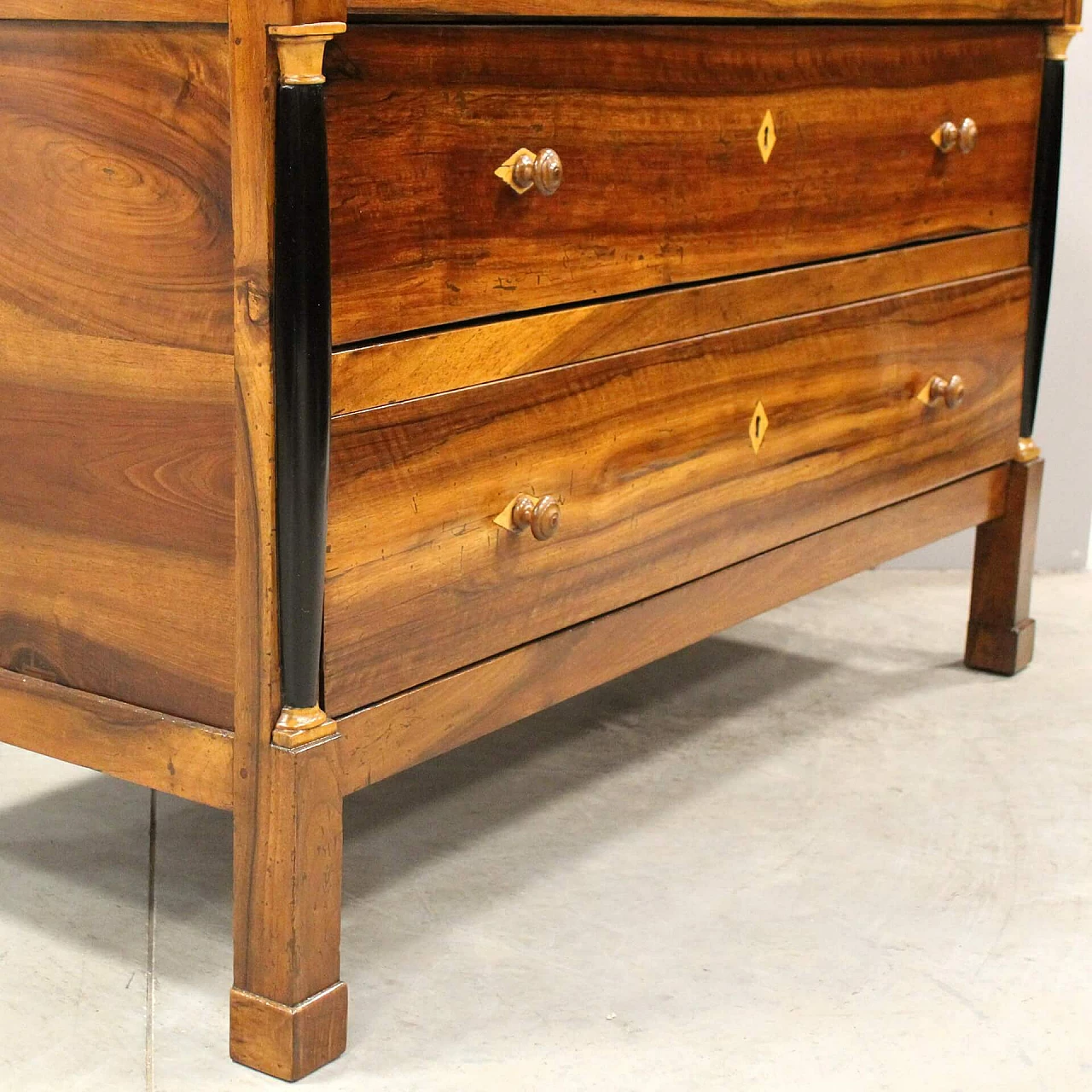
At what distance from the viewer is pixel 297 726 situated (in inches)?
58.6

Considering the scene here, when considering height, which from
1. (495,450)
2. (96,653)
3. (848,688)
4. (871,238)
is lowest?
(848,688)

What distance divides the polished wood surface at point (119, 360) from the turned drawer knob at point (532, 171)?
287mm

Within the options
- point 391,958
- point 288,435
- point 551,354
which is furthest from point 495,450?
point 391,958

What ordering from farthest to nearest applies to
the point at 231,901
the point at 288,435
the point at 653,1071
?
the point at 231,901 < the point at 653,1071 < the point at 288,435

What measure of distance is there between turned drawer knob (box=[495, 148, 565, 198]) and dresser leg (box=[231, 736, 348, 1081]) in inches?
21.0

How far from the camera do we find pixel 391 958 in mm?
1747

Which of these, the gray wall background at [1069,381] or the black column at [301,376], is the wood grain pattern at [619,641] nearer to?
the black column at [301,376]

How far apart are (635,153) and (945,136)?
0.65 metres

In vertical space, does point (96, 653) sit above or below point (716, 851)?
above

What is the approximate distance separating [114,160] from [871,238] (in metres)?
1.00

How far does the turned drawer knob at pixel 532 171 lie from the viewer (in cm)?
158

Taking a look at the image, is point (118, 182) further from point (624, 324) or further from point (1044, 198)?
point (1044, 198)

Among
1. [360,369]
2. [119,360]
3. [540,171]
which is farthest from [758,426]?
[119,360]

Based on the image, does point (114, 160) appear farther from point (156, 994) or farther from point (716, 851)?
point (716, 851)
